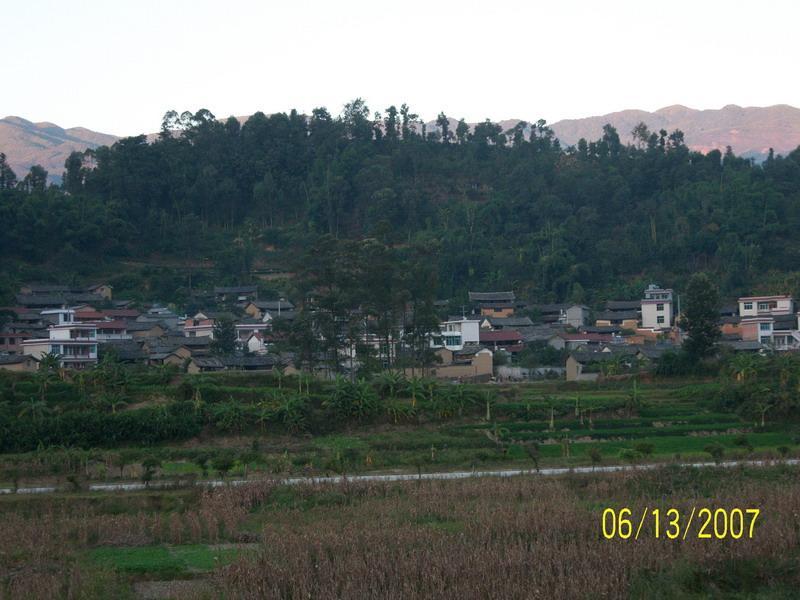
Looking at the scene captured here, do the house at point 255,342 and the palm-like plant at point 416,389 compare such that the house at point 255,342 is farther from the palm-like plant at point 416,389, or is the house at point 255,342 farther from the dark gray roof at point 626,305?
the dark gray roof at point 626,305

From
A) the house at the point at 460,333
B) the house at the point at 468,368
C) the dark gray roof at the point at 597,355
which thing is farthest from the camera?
the house at the point at 460,333

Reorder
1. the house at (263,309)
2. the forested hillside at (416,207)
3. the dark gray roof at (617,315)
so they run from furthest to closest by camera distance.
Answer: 1. the forested hillside at (416,207)
2. the house at (263,309)
3. the dark gray roof at (617,315)

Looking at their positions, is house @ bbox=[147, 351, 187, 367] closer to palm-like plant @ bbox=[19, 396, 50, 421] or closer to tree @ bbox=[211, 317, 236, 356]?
tree @ bbox=[211, 317, 236, 356]

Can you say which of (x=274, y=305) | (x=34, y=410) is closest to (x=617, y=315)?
(x=274, y=305)

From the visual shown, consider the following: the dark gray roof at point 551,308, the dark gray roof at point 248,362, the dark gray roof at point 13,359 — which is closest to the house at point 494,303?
the dark gray roof at point 551,308

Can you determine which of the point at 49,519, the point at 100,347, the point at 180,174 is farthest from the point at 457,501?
the point at 180,174

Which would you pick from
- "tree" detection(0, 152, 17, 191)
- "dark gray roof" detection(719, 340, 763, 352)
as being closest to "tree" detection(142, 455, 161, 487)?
"dark gray roof" detection(719, 340, 763, 352)

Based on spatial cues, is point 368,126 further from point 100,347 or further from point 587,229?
point 100,347
